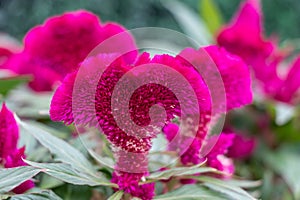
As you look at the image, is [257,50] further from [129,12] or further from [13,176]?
[129,12]

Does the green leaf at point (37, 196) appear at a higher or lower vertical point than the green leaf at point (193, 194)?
lower

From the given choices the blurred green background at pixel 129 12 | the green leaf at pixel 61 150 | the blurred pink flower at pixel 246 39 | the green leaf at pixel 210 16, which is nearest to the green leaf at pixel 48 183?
the green leaf at pixel 61 150

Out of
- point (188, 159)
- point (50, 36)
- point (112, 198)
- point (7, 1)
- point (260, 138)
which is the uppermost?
point (7, 1)

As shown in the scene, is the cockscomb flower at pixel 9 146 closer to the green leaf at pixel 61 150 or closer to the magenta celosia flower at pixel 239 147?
the green leaf at pixel 61 150

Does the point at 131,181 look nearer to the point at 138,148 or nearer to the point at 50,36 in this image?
the point at 138,148

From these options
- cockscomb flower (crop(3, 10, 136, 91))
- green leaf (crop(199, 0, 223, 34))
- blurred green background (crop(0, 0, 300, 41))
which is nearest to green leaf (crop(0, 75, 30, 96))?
cockscomb flower (crop(3, 10, 136, 91))

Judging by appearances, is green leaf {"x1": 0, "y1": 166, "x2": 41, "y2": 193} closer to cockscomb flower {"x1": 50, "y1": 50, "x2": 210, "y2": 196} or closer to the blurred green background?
cockscomb flower {"x1": 50, "y1": 50, "x2": 210, "y2": 196}

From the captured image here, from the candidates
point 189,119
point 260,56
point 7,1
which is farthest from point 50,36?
point 7,1
